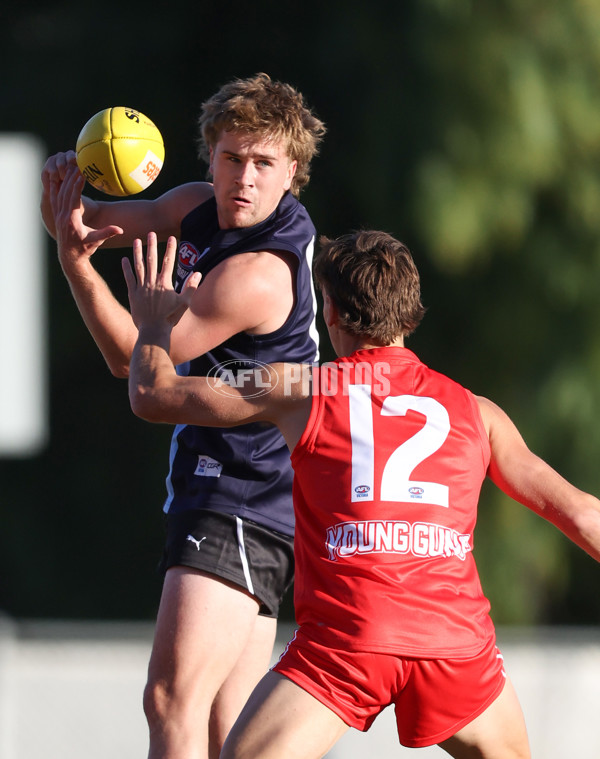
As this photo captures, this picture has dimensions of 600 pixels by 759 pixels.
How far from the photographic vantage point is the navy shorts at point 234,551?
3.14m

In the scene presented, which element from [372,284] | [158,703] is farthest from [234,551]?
[372,284]

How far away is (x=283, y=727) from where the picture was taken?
241 cm

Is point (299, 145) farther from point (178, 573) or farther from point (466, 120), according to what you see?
point (466, 120)

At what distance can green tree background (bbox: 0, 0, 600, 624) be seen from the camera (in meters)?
6.41

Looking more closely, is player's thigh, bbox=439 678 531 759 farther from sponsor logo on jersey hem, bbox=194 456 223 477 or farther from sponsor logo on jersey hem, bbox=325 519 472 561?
sponsor logo on jersey hem, bbox=194 456 223 477

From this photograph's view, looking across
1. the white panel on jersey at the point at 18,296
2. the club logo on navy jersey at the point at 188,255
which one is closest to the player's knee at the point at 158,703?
the white panel on jersey at the point at 18,296

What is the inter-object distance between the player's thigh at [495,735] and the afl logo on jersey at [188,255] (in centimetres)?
158

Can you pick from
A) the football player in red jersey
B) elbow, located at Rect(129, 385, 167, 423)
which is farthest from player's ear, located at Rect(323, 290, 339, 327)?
elbow, located at Rect(129, 385, 167, 423)

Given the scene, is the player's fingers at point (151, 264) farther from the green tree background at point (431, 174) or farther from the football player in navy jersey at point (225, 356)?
the green tree background at point (431, 174)


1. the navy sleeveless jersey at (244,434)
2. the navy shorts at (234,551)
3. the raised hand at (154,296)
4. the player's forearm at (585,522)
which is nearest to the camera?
the player's forearm at (585,522)

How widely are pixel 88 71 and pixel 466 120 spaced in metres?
2.55

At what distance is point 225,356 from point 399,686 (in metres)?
1.19

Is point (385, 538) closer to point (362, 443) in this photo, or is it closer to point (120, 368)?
point (362, 443)

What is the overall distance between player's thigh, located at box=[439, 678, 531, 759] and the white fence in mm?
1774
